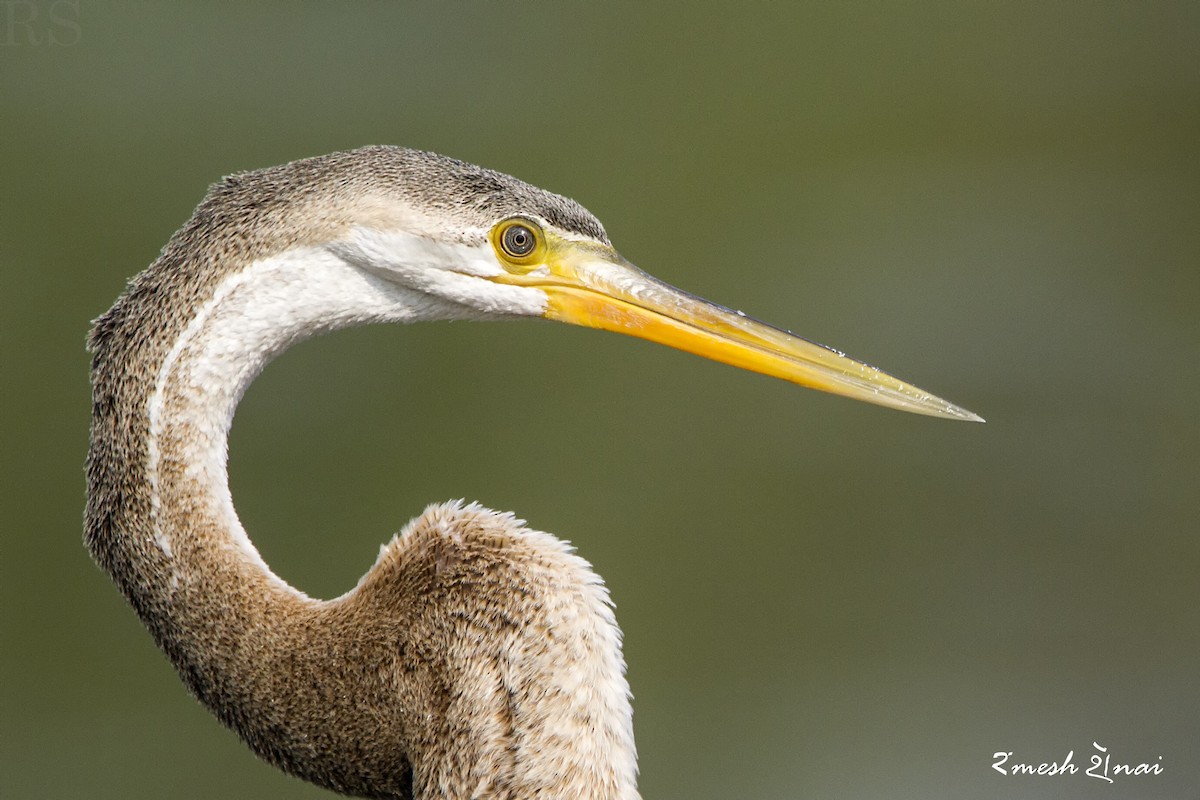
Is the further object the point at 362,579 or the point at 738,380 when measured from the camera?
the point at 738,380

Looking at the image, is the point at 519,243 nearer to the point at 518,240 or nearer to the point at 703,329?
the point at 518,240

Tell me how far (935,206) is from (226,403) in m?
7.03

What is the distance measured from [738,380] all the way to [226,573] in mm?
5634

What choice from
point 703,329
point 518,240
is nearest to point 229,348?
point 518,240

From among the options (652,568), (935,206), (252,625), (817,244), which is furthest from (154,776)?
(935,206)

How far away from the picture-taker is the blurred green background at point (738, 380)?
21.4 ft

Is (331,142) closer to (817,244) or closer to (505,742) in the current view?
(817,244)

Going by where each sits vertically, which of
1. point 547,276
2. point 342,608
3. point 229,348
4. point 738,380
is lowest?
point 342,608

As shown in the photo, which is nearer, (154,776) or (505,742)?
(505,742)

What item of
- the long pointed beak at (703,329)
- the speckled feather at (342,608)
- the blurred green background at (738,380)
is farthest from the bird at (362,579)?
the blurred green background at (738,380)

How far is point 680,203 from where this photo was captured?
882 cm

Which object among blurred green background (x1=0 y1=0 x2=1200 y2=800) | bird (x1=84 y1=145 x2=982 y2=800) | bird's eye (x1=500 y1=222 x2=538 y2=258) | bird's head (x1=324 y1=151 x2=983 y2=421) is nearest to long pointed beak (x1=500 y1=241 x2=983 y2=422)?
bird's head (x1=324 y1=151 x2=983 y2=421)

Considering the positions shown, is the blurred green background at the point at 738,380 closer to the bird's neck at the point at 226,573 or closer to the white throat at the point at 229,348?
the bird's neck at the point at 226,573

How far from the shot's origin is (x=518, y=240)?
2.83 meters
